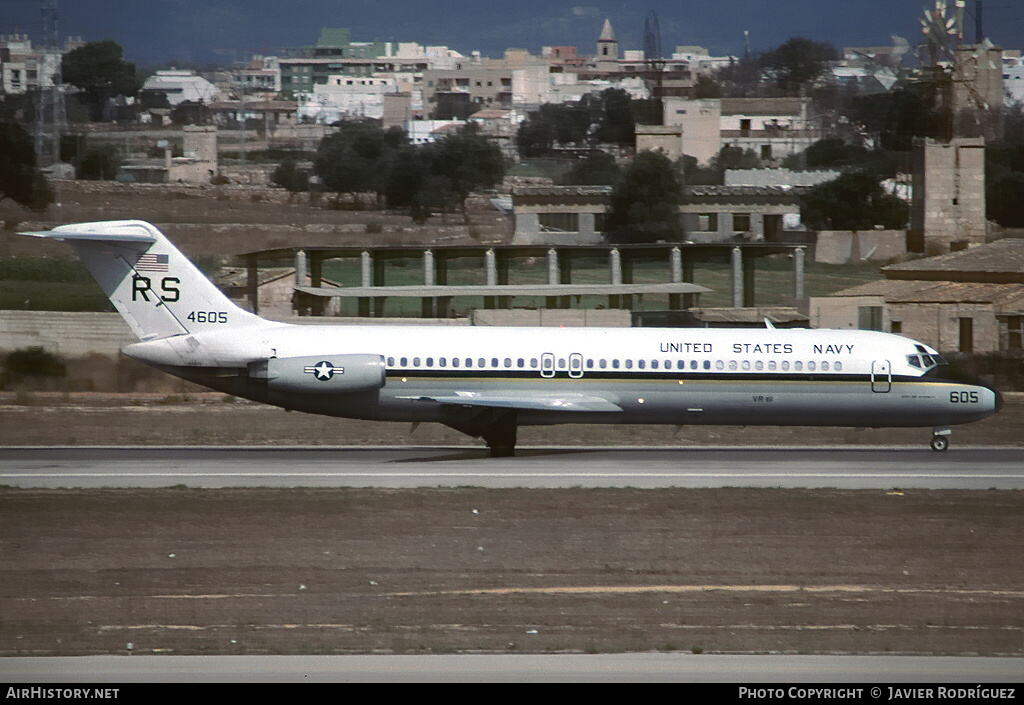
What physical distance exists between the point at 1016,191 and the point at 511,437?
60.9 m

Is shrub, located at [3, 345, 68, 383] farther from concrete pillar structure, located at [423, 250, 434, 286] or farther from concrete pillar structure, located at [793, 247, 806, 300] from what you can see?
concrete pillar structure, located at [793, 247, 806, 300]

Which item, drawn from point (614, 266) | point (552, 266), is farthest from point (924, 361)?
point (552, 266)

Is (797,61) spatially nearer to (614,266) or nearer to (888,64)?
(888,64)

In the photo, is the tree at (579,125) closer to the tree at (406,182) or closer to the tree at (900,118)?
the tree at (406,182)

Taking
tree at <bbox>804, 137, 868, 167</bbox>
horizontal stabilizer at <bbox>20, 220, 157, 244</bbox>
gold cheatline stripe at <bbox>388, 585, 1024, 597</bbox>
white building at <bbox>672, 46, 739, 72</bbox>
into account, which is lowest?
gold cheatline stripe at <bbox>388, 585, 1024, 597</bbox>

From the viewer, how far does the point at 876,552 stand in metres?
19.4

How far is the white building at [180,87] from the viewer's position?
102 metres

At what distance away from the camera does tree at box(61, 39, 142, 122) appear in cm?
8835

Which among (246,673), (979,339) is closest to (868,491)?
(246,673)

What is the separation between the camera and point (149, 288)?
29.6 meters

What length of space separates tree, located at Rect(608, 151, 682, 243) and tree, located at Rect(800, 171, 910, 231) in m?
11.0

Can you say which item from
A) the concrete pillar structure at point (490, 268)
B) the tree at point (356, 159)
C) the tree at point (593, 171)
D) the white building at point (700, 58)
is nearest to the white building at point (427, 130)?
the tree at point (356, 159)

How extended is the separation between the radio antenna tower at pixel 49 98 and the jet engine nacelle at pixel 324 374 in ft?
145

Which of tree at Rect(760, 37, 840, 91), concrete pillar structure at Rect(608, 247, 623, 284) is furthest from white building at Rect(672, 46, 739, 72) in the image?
concrete pillar structure at Rect(608, 247, 623, 284)
